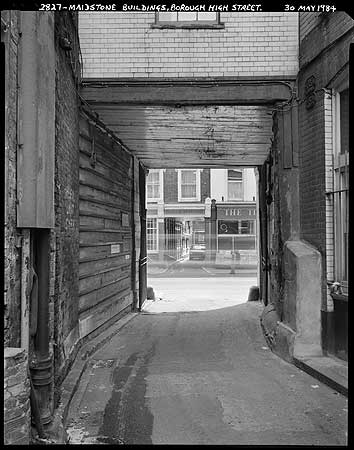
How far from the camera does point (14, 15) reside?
3906 mm

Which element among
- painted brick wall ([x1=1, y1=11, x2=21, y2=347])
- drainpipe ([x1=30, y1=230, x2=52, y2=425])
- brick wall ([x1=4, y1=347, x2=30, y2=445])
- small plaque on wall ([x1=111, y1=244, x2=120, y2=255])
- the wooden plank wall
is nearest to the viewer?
brick wall ([x1=4, y1=347, x2=30, y2=445])

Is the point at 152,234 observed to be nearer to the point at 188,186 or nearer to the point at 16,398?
the point at 188,186

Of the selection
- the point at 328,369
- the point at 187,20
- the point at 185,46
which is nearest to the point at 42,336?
the point at 328,369

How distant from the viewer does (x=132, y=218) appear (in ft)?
36.9

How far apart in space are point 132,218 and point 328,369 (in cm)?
655

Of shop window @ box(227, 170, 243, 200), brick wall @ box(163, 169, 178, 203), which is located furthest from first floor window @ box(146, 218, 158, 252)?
shop window @ box(227, 170, 243, 200)

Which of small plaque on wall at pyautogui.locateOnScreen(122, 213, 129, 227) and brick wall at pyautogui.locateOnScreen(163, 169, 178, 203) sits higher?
brick wall at pyautogui.locateOnScreen(163, 169, 178, 203)

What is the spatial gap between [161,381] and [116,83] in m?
4.57

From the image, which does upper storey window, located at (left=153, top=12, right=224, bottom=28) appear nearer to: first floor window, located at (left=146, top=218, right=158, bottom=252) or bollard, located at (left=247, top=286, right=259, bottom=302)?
bollard, located at (left=247, top=286, right=259, bottom=302)

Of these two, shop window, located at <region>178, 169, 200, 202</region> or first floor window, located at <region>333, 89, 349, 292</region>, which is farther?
shop window, located at <region>178, 169, 200, 202</region>

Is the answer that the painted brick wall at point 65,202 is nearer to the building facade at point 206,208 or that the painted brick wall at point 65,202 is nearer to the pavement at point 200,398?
the pavement at point 200,398

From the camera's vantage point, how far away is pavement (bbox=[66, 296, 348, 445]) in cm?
443

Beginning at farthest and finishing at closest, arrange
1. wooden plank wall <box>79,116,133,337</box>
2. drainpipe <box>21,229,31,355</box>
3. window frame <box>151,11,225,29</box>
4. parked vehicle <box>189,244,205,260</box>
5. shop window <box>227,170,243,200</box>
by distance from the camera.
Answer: parked vehicle <box>189,244,205,260</box> → shop window <box>227,170,243,200</box> → window frame <box>151,11,225,29</box> → wooden plank wall <box>79,116,133,337</box> → drainpipe <box>21,229,31,355</box>

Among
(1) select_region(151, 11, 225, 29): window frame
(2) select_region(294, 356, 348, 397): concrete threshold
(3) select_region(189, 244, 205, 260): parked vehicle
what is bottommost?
(2) select_region(294, 356, 348, 397): concrete threshold
